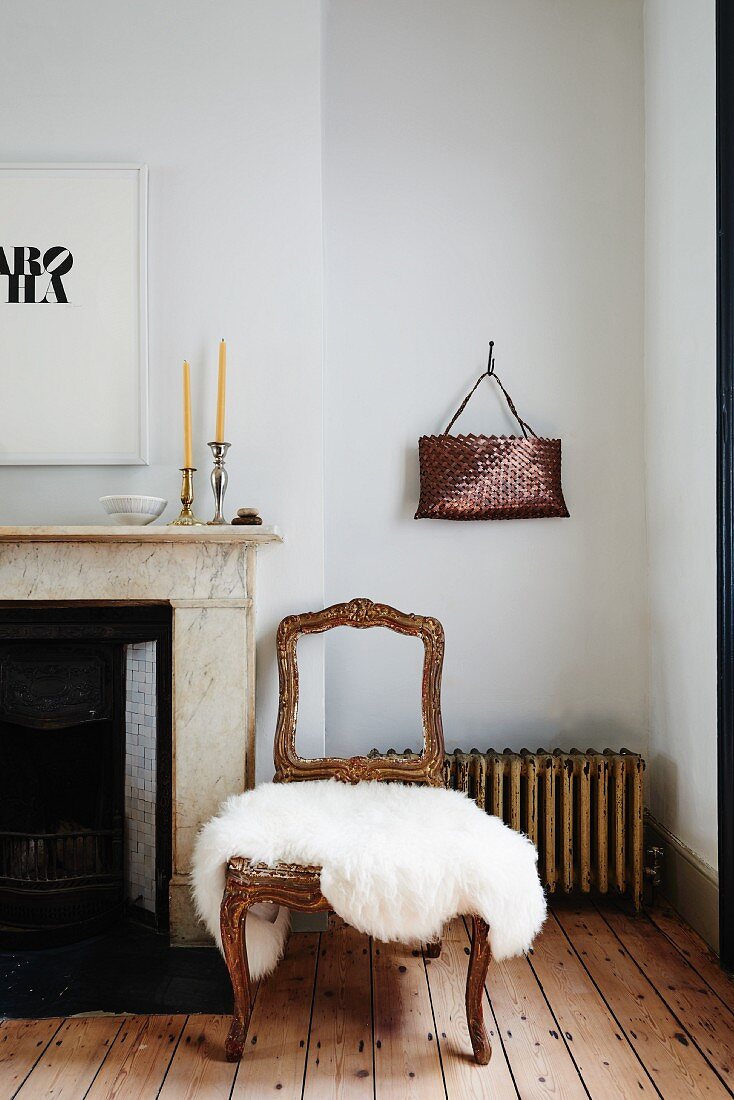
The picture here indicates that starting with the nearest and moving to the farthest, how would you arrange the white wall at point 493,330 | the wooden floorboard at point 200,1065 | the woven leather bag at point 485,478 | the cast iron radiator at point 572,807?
1. the wooden floorboard at point 200,1065
2. the cast iron radiator at point 572,807
3. the woven leather bag at point 485,478
4. the white wall at point 493,330

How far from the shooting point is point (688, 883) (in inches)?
88.6

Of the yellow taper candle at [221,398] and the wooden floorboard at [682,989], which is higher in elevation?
the yellow taper candle at [221,398]

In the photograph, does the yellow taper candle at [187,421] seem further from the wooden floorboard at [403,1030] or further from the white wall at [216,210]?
the wooden floorboard at [403,1030]

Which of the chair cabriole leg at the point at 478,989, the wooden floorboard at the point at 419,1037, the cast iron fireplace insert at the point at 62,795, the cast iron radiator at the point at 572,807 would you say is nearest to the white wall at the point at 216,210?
the cast iron fireplace insert at the point at 62,795

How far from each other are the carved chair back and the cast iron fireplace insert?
326 mm

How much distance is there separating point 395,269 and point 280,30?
755 mm

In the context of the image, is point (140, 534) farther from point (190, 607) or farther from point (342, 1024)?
point (342, 1024)

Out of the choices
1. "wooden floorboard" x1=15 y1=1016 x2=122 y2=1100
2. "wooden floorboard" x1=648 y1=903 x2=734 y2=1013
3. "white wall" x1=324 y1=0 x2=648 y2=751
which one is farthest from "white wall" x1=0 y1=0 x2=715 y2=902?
"wooden floorboard" x1=15 y1=1016 x2=122 y2=1100

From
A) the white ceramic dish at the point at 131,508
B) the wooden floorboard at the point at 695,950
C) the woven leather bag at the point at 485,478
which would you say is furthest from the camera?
the woven leather bag at the point at 485,478

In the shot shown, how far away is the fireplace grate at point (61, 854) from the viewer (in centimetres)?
216

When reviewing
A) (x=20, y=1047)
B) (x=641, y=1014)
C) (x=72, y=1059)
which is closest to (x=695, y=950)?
(x=641, y=1014)

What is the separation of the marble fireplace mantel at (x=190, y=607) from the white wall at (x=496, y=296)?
0.53 meters

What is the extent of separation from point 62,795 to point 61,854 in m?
0.16

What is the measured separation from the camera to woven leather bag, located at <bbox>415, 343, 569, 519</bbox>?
244 cm
